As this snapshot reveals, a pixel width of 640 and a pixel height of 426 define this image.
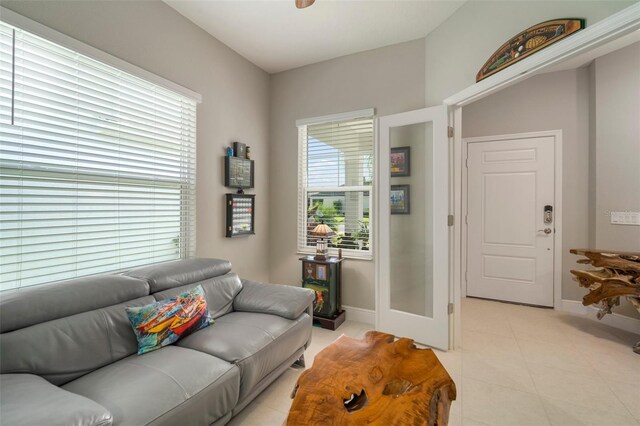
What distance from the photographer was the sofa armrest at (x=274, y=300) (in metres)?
2.21

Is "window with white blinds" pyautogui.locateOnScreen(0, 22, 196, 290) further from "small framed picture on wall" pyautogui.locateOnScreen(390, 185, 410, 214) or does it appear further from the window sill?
→ "small framed picture on wall" pyautogui.locateOnScreen(390, 185, 410, 214)

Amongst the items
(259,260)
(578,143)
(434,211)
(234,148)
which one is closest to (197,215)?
(234,148)

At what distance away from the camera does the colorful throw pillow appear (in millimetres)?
1712

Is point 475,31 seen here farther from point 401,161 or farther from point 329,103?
point 329,103

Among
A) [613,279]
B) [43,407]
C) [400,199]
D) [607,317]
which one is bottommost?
[607,317]

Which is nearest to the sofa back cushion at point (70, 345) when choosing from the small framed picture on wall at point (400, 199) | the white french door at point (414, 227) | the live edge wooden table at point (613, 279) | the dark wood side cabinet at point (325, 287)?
the dark wood side cabinet at point (325, 287)

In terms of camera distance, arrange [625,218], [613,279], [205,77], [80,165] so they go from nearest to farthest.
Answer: [80,165], [613,279], [205,77], [625,218]

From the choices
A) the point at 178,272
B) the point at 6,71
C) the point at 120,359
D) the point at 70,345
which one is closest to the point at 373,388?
the point at 120,359

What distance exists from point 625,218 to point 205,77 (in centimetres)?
462

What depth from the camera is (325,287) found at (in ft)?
10.5

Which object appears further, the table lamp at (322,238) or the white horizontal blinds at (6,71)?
the table lamp at (322,238)

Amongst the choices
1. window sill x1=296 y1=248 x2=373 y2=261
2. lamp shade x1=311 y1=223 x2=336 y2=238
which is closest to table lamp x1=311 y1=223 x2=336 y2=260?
lamp shade x1=311 y1=223 x2=336 y2=238

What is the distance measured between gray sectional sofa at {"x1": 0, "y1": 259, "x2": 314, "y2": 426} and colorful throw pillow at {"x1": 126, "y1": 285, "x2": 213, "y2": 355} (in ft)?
0.19

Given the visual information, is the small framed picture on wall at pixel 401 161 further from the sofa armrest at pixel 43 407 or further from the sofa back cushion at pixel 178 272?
the sofa armrest at pixel 43 407
